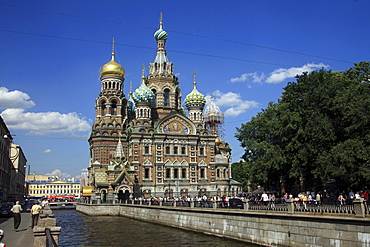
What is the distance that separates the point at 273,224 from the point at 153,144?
35.0 meters

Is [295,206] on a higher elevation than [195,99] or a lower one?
lower

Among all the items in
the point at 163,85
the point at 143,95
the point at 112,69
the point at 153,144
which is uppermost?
the point at 112,69

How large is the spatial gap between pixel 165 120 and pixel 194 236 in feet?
100

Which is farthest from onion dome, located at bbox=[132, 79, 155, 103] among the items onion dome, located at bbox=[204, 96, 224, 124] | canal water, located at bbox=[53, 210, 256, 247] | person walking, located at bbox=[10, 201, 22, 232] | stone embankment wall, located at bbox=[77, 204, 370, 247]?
person walking, located at bbox=[10, 201, 22, 232]

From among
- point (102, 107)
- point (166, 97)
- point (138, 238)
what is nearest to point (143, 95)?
point (166, 97)

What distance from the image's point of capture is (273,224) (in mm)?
18938

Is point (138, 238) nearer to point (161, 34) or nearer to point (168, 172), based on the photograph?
point (168, 172)

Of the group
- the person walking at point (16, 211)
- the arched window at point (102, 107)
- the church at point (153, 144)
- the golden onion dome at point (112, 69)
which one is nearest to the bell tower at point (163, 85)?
the church at point (153, 144)

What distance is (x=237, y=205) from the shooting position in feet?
76.6

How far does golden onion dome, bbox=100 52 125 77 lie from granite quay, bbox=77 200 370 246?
104ft

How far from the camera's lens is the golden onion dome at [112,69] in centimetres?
5878

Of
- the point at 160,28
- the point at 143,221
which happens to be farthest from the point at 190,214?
the point at 160,28

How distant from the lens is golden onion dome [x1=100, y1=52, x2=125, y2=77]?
2314 inches

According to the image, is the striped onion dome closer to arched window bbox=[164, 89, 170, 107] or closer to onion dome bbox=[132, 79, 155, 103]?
arched window bbox=[164, 89, 170, 107]
